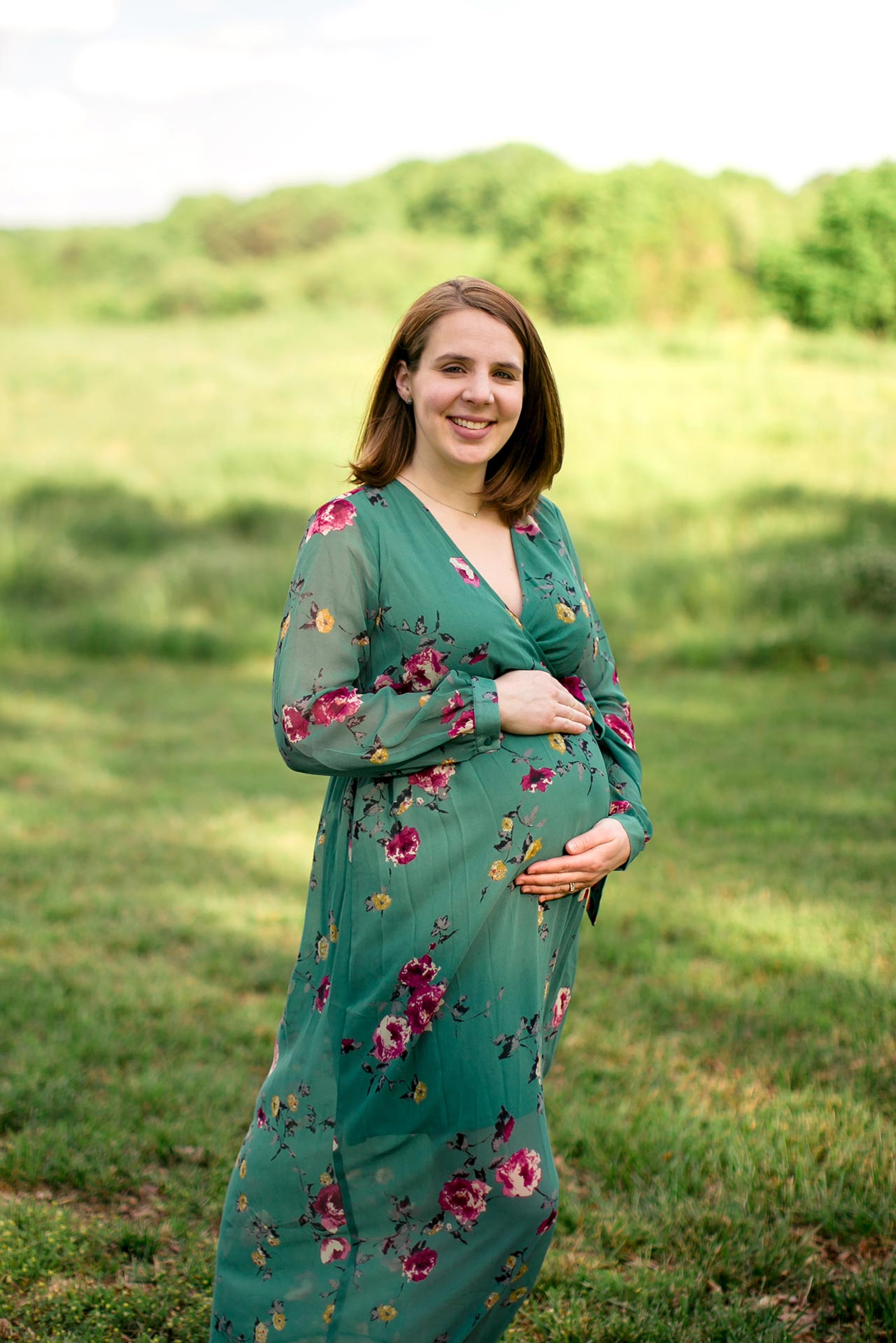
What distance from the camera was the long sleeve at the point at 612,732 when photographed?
229 cm

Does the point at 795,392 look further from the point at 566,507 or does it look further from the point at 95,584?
the point at 95,584

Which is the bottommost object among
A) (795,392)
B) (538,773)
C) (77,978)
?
(77,978)

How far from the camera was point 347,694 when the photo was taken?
2016 millimetres

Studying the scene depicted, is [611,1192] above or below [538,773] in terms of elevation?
below

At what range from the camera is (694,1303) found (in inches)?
106

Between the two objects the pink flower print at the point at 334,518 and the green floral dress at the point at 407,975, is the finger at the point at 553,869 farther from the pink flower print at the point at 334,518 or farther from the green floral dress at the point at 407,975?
the pink flower print at the point at 334,518

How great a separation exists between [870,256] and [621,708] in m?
20.8

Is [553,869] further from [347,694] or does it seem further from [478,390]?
[478,390]

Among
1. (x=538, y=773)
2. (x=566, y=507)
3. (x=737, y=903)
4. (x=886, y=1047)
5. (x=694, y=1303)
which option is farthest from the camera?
(x=566, y=507)

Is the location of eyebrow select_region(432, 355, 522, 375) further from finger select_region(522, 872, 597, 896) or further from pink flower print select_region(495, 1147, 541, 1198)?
pink flower print select_region(495, 1147, 541, 1198)

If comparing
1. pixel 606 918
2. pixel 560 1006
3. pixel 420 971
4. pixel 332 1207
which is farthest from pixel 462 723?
pixel 606 918

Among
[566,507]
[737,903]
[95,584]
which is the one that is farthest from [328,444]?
[737,903]

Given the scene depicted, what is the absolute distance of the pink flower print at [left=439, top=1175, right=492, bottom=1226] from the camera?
2.02 metres

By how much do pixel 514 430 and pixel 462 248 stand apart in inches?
1231
